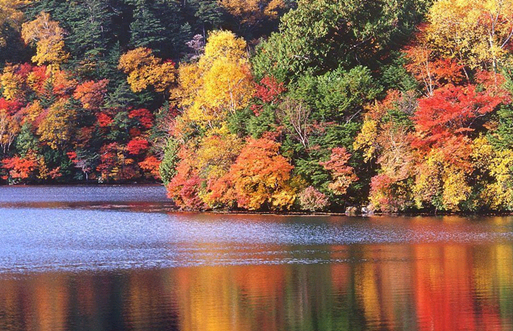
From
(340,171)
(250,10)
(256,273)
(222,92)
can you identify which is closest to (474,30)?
(340,171)

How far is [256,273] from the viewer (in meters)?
29.1

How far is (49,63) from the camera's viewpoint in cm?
9112

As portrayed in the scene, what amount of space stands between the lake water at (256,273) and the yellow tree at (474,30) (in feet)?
37.0

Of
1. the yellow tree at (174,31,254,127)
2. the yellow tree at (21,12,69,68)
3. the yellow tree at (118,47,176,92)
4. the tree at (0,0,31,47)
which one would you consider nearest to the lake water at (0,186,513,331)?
the yellow tree at (174,31,254,127)

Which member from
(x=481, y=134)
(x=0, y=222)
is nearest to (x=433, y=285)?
(x=481, y=134)

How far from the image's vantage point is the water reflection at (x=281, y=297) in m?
21.7

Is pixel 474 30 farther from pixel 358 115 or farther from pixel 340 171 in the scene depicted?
pixel 340 171

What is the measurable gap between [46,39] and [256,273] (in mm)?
66232

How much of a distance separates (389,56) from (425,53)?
3.25 meters

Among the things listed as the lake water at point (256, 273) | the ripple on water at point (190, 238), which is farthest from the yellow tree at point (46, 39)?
the lake water at point (256, 273)

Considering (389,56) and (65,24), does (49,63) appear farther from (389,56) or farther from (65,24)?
(389,56)

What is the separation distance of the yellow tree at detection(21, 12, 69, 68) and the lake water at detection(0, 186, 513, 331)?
4388 centimetres

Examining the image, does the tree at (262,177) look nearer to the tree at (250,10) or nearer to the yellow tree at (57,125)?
the yellow tree at (57,125)

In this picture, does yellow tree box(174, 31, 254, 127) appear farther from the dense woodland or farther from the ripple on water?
the ripple on water
